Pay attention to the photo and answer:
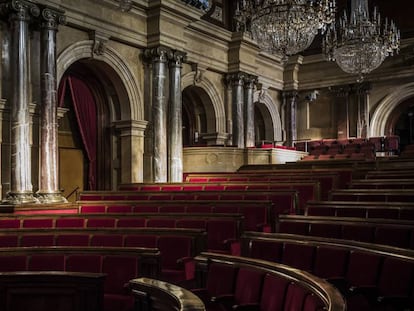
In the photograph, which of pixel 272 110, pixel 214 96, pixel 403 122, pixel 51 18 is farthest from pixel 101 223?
pixel 403 122

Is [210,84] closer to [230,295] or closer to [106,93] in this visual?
[106,93]

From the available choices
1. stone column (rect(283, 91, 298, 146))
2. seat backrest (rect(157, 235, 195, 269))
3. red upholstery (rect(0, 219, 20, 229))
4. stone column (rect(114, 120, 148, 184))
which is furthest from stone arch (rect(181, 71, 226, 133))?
seat backrest (rect(157, 235, 195, 269))

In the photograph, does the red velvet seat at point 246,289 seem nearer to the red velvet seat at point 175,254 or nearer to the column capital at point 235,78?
the red velvet seat at point 175,254

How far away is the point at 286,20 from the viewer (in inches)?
265

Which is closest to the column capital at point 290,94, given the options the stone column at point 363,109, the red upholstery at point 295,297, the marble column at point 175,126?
the stone column at point 363,109

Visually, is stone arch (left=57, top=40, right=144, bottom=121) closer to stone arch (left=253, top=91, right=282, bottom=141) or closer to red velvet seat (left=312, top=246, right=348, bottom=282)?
stone arch (left=253, top=91, right=282, bottom=141)

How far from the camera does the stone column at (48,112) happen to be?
6.93 m

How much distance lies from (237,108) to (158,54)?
3254mm

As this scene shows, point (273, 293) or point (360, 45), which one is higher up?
point (360, 45)

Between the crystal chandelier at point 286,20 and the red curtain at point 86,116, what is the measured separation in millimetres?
3656

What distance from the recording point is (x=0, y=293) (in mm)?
2289

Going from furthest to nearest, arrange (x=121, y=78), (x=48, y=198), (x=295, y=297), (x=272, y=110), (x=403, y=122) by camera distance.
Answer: (x=272, y=110) → (x=403, y=122) → (x=121, y=78) → (x=48, y=198) → (x=295, y=297)

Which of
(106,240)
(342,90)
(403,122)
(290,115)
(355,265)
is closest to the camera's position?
(355,265)

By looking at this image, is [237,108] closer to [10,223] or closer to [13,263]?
[10,223]
